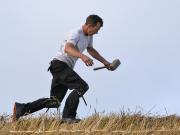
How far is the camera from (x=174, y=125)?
7.16 m

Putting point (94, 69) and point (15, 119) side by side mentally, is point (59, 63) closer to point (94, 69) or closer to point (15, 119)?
point (94, 69)

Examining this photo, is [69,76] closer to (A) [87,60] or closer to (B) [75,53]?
(B) [75,53]

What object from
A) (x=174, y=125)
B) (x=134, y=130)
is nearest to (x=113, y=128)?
(x=134, y=130)

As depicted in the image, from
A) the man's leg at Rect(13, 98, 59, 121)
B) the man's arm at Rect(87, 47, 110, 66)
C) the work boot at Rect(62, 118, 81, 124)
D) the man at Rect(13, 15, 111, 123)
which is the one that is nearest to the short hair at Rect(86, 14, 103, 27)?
the man at Rect(13, 15, 111, 123)

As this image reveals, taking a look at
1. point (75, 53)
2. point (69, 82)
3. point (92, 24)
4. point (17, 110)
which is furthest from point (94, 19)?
point (17, 110)

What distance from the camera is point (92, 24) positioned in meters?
7.76

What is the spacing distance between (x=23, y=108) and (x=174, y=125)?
1.60m

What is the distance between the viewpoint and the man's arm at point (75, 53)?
7316mm

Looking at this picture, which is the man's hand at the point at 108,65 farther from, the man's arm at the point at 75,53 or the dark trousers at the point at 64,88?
the man's arm at the point at 75,53

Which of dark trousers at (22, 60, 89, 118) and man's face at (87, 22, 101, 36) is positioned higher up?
man's face at (87, 22, 101, 36)

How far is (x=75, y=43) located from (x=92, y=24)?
0.26 meters

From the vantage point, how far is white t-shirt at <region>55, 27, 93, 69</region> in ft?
25.3

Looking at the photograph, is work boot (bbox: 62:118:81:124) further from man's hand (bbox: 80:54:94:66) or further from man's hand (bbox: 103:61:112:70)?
man's hand (bbox: 103:61:112:70)

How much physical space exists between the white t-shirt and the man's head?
2.6 inches
